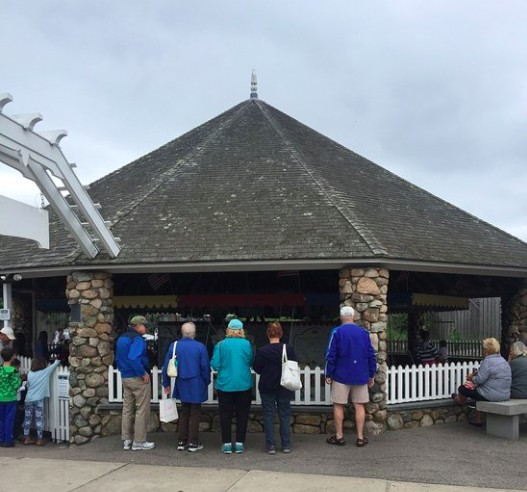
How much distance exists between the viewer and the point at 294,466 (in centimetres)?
732

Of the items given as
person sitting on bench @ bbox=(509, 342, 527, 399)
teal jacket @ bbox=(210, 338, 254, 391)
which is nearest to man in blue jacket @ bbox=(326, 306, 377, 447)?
teal jacket @ bbox=(210, 338, 254, 391)

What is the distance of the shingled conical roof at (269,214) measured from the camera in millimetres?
9477

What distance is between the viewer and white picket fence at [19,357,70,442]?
9680mm

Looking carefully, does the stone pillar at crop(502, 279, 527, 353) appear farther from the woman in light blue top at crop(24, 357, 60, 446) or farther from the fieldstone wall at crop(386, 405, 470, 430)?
the woman in light blue top at crop(24, 357, 60, 446)

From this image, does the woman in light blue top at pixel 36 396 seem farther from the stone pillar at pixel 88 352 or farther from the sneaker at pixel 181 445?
the sneaker at pixel 181 445

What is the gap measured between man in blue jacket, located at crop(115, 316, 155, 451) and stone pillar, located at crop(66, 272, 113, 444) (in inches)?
50.5

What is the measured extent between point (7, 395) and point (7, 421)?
18.7 inches

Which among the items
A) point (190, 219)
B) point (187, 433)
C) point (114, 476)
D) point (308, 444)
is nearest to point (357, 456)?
point (308, 444)

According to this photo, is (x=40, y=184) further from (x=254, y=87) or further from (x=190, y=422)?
(x=254, y=87)

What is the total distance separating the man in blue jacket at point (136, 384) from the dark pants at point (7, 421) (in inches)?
77.0

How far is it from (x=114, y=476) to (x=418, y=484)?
3.43 meters

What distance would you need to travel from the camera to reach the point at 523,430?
30.3 ft

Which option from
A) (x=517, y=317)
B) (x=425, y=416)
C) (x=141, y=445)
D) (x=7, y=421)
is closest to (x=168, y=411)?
(x=141, y=445)

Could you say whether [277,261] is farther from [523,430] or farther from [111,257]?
[523,430]
